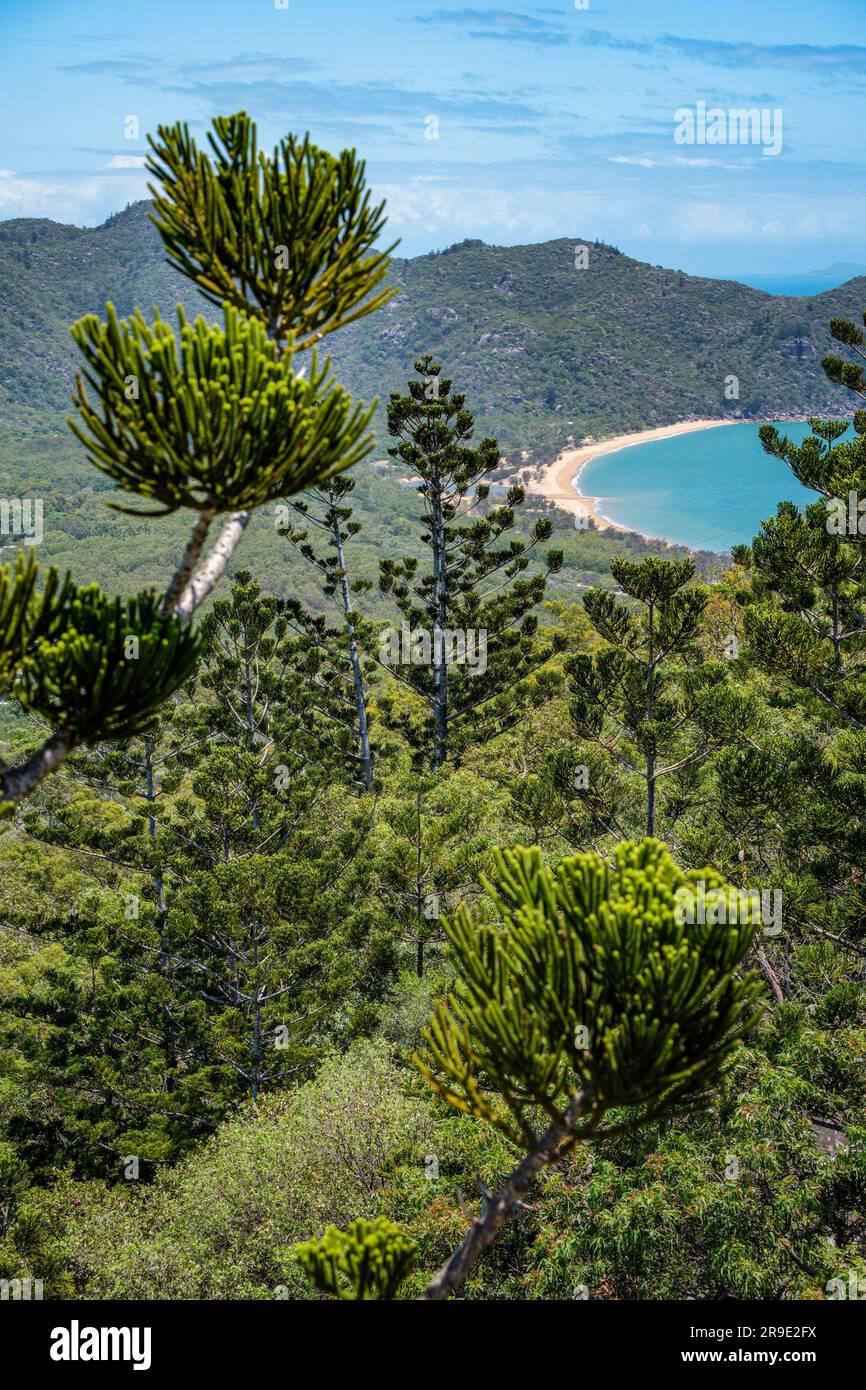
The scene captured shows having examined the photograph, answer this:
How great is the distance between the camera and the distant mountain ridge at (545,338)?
379ft

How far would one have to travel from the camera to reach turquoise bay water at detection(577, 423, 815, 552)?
8281 cm

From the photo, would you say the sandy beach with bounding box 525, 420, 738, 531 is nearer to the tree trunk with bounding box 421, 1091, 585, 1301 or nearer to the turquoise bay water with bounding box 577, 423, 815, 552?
the turquoise bay water with bounding box 577, 423, 815, 552

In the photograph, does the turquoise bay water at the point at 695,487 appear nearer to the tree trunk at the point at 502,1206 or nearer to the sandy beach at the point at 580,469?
the sandy beach at the point at 580,469

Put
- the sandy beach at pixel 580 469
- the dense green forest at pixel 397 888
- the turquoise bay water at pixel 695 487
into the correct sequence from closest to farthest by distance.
A: the dense green forest at pixel 397 888 → the turquoise bay water at pixel 695 487 → the sandy beach at pixel 580 469

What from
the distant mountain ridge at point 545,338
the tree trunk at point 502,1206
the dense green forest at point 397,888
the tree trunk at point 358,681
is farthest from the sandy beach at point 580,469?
the tree trunk at point 502,1206

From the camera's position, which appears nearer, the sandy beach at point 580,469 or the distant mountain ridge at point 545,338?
the sandy beach at point 580,469

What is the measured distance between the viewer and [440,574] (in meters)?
17.0

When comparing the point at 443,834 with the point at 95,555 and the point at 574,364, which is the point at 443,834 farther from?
the point at 574,364

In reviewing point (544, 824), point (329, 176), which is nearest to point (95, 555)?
point (544, 824)

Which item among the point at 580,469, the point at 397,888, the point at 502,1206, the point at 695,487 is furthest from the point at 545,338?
the point at 502,1206

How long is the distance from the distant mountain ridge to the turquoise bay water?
7.41 m

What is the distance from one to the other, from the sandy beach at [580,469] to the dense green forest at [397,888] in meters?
65.5

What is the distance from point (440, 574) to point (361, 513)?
84058mm

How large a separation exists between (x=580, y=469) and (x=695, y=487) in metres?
13.7
